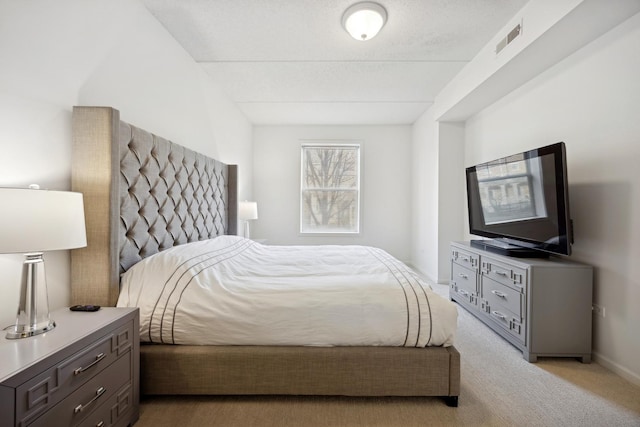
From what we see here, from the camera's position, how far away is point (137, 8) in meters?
2.06

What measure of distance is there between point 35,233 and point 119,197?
634 millimetres

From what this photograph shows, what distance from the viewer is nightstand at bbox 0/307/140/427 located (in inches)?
36.0

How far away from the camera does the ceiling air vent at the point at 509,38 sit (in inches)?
86.8

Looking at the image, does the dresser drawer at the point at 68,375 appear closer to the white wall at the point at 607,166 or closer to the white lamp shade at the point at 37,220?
the white lamp shade at the point at 37,220

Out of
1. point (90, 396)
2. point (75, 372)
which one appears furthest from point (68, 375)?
point (90, 396)

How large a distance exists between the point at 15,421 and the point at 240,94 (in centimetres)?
366

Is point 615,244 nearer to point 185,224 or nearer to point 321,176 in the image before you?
point 185,224

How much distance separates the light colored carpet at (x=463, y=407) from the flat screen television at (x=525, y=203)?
34.8 inches

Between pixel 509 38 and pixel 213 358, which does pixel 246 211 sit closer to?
pixel 213 358

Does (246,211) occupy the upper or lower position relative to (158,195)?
lower

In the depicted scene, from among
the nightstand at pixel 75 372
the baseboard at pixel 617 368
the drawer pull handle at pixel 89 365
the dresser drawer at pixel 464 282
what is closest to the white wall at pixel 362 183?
the dresser drawer at pixel 464 282

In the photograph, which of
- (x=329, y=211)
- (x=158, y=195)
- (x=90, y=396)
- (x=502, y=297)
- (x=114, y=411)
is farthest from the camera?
(x=329, y=211)

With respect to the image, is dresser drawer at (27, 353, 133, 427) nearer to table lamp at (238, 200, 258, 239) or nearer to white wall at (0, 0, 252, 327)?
white wall at (0, 0, 252, 327)

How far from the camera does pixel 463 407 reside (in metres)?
1.61
